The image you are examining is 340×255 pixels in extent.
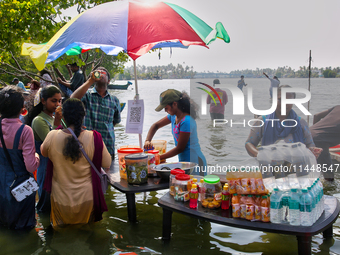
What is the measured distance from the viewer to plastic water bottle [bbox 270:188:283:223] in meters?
2.06

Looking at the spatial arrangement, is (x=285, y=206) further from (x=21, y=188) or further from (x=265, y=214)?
(x=21, y=188)

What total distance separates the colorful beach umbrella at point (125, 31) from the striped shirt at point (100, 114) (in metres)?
0.67

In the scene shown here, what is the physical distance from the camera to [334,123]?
15.1 feet

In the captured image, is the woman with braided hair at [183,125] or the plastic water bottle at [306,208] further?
the woman with braided hair at [183,125]

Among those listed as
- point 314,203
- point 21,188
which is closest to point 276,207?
point 314,203

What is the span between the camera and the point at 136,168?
2879 mm

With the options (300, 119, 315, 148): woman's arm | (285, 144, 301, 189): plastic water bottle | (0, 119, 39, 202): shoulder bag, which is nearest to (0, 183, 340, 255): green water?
(0, 119, 39, 202): shoulder bag

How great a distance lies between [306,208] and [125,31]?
2.48 m

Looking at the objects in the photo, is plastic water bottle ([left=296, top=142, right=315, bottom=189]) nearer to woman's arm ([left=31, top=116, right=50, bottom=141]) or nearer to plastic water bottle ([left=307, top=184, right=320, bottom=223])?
plastic water bottle ([left=307, top=184, right=320, bottom=223])

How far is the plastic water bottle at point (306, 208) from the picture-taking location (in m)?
1.99

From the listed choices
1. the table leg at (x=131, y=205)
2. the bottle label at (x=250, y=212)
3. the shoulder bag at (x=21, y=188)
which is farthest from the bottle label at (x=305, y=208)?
the shoulder bag at (x=21, y=188)

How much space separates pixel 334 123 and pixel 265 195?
3.15m

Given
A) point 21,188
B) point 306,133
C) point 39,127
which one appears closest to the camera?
point 21,188

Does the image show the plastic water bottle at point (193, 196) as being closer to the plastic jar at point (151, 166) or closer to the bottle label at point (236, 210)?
the bottle label at point (236, 210)
